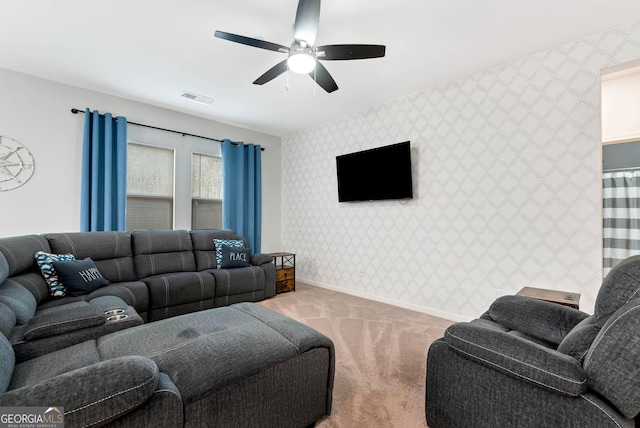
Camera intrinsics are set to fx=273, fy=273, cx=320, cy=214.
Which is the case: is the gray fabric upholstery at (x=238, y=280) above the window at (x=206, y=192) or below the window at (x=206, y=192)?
below

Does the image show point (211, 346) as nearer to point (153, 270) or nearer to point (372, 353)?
point (372, 353)

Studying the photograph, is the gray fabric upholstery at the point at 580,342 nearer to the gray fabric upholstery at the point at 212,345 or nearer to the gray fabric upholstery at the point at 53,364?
the gray fabric upholstery at the point at 212,345

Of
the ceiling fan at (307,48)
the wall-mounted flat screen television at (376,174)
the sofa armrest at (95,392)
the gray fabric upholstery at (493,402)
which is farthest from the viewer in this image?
the wall-mounted flat screen television at (376,174)

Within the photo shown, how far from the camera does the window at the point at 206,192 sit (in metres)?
4.36

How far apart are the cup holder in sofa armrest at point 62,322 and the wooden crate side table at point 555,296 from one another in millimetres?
3109

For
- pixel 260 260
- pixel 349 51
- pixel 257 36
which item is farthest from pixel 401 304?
pixel 257 36

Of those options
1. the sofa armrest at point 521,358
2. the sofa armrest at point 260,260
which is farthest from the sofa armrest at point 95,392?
the sofa armrest at point 260,260

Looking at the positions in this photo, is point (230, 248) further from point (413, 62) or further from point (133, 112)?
point (413, 62)

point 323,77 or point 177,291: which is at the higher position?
point 323,77

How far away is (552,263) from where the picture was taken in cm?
256

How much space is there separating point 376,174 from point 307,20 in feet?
7.53

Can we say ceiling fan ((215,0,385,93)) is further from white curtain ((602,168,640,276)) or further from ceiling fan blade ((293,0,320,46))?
white curtain ((602,168,640,276))

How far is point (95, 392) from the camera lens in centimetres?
81

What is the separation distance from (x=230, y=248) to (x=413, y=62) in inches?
125
